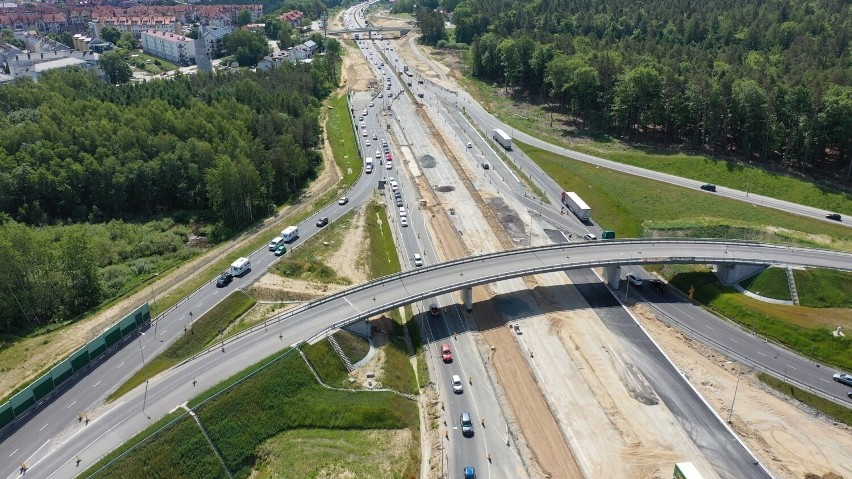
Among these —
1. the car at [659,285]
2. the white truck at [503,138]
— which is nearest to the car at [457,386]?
the car at [659,285]

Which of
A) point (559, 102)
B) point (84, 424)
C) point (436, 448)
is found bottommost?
point (436, 448)

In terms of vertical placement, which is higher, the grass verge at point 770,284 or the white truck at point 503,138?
the white truck at point 503,138

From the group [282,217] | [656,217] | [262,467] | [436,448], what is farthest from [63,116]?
[656,217]

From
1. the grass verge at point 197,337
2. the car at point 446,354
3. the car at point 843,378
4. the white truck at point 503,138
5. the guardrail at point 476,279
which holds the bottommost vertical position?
the car at point 446,354

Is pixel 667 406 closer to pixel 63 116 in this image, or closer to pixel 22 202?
pixel 22 202

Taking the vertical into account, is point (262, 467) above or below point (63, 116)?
below

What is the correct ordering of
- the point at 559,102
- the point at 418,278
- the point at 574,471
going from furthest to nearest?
the point at 559,102
the point at 418,278
the point at 574,471

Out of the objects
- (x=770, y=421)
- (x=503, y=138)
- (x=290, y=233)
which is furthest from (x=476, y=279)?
(x=503, y=138)

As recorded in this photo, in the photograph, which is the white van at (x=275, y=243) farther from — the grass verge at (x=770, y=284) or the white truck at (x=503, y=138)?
the grass verge at (x=770, y=284)
